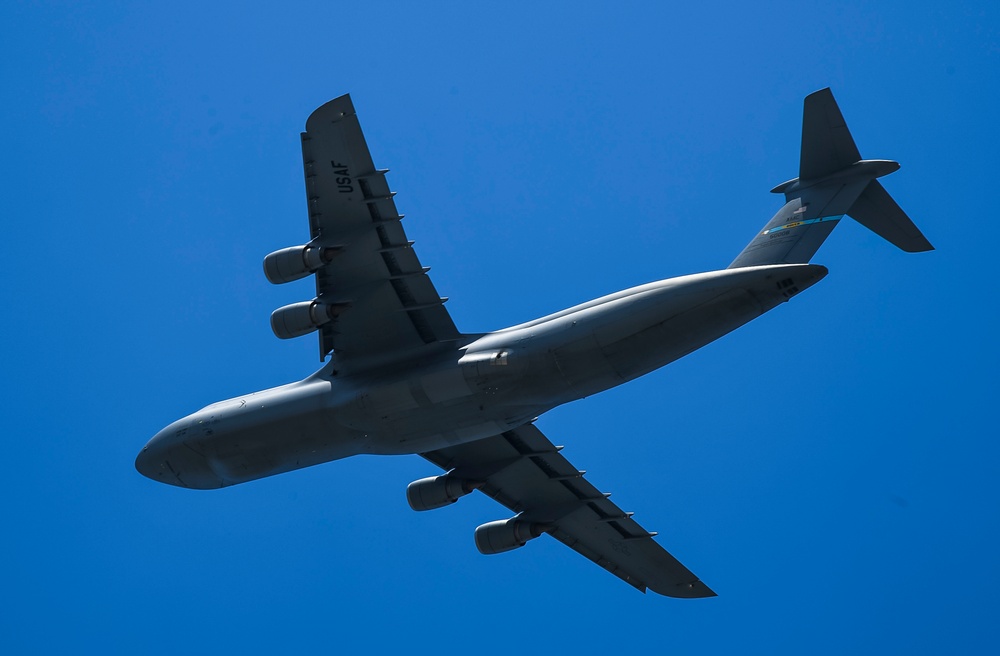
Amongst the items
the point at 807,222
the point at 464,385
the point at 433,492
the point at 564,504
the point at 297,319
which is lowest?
the point at 564,504

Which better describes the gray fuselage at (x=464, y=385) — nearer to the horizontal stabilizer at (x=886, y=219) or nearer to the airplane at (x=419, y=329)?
the airplane at (x=419, y=329)

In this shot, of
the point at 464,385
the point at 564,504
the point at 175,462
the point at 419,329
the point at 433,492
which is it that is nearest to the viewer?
the point at 464,385

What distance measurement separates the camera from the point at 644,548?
20.3 metres

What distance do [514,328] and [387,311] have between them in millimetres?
1878

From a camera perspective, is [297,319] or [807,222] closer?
[807,222]

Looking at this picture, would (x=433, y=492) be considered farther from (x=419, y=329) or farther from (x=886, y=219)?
(x=886, y=219)

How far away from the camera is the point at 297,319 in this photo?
16.8 m

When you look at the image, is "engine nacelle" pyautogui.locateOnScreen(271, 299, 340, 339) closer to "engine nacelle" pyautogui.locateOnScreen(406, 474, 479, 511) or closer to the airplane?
the airplane

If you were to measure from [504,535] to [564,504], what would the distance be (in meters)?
1.10

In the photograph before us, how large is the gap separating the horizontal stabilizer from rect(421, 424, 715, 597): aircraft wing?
6075 millimetres

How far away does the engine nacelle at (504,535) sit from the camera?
784 inches

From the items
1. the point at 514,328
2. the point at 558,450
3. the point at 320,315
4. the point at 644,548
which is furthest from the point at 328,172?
the point at 644,548

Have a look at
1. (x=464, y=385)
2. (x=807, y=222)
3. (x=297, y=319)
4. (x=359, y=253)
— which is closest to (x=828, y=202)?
(x=807, y=222)

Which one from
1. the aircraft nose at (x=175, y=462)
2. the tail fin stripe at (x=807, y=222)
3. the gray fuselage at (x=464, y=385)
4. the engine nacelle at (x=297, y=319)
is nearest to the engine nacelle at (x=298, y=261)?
the engine nacelle at (x=297, y=319)
